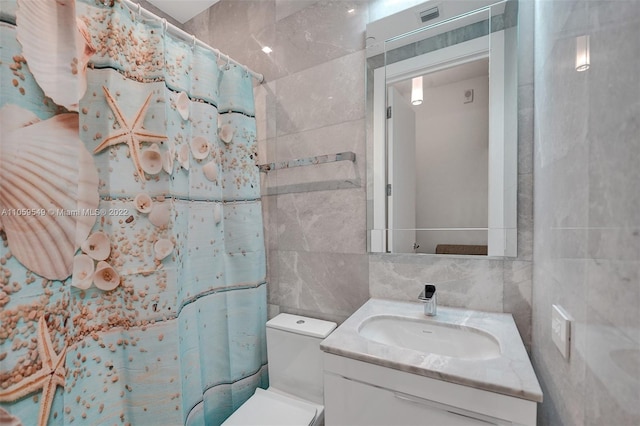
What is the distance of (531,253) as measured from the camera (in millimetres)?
1056

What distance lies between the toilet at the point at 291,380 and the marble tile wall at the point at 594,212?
0.88 meters

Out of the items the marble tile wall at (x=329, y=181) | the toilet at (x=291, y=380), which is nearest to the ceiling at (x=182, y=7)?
the marble tile wall at (x=329, y=181)

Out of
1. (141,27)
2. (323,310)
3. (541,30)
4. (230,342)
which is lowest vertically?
(230,342)

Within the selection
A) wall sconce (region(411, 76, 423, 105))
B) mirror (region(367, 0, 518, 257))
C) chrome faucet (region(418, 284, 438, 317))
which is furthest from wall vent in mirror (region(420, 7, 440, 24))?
chrome faucet (region(418, 284, 438, 317))

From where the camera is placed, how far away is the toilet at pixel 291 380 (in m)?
1.22

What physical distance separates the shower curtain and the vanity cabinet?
0.70 m

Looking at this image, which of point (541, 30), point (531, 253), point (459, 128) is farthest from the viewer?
point (459, 128)

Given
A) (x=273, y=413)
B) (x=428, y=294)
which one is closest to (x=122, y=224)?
(x=273, y=413)

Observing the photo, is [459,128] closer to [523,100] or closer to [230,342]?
[523,100]

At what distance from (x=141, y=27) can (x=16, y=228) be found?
0.89 meters

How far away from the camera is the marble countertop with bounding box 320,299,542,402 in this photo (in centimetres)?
68

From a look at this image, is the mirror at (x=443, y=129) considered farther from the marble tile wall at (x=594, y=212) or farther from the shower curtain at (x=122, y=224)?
the shower curtain at (x=122, y=224)

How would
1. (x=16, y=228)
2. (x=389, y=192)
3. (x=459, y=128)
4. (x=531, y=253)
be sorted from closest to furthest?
(x=16, y=228)
(x=531, y=253)
(x=459, y=128)
(x=389, y=192)

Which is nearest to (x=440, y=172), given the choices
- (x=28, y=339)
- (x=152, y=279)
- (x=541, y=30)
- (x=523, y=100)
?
(x=523, y=100)
